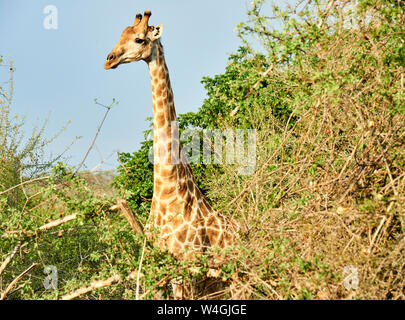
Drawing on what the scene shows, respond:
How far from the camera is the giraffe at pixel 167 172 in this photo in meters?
5.28

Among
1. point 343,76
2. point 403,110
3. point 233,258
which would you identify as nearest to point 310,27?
point 343,76

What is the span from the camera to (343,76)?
4402 mm

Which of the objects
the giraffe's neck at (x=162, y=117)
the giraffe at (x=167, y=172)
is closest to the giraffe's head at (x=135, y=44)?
the giraffe at (x=167, y=172)

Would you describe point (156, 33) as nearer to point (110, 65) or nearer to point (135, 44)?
point (135, 44)

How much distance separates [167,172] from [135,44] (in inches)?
57.8

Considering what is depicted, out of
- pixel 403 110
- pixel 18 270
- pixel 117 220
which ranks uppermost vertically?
pixel 403 110

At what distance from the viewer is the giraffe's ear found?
5.51 metres

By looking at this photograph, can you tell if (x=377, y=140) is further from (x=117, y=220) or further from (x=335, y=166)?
(x=117, y=220)

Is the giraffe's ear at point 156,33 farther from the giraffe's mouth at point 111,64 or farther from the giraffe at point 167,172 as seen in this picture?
the giraffe's mouth at point 111,64

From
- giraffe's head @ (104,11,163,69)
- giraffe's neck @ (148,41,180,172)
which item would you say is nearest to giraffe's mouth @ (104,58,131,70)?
giraffe's head @ (104,11,163,69)

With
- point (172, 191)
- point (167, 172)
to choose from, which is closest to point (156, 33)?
point (167, 172)

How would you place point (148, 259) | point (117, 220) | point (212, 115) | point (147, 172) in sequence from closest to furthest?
1. point (148, 259)
2. point (117, 220)
3. point (147, 172)
4. point (212, 115)
